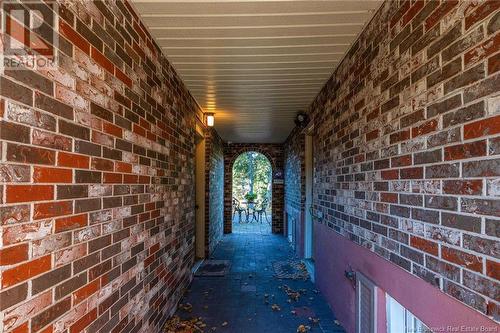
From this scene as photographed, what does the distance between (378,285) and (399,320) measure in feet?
0.79

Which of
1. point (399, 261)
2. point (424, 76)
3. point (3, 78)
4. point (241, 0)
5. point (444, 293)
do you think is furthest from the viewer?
point (241, 0)

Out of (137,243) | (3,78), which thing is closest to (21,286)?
(3,78)

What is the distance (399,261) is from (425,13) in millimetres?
1356

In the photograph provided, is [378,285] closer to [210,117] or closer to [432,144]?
[432,144]

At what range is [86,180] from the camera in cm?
151

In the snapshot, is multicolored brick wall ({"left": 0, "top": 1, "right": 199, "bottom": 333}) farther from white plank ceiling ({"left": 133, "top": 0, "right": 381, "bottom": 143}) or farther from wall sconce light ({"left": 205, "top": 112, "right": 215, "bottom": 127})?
wall sconce light ({"left": 205, "top": 112, "right": 215, "bottom": 127})

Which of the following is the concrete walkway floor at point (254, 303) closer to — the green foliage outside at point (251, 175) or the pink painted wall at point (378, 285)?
the pink painted wall at point (378, 285)

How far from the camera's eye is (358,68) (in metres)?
2.49

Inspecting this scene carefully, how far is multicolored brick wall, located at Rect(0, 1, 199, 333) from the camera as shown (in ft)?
3.54

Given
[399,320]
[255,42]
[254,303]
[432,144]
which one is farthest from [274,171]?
[432,144]

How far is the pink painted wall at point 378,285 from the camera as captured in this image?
4.32 feet

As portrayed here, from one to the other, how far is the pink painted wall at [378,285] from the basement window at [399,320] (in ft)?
0.20

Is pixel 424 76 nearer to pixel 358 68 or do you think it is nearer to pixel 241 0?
pixel 358 68

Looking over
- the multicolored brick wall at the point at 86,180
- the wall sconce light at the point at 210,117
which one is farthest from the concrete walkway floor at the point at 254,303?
the wall sconce light at the point at 210,117
